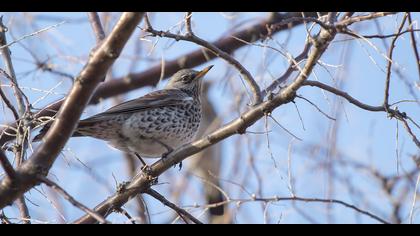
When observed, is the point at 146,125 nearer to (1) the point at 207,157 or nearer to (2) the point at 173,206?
(2) the point at 173,206

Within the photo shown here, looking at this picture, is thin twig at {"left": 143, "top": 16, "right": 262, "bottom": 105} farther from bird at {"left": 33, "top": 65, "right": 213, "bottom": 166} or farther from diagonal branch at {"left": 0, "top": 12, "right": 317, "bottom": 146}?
diagonal branch at {"left": 0, "top": 12, "right": 317, "bottom": 146}

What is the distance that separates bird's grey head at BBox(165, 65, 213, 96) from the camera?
23.7 feet

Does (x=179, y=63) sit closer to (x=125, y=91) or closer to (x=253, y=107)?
(x=125, y=91)

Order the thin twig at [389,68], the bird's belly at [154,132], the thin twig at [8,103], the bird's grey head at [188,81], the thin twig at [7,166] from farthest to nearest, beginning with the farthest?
the bird's grey head at [188,81], the bird's belly at [154,132], the thin twig at [8,103], the thin twig at [389,68], the thin twig at [7,166]

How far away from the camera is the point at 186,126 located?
6215mm

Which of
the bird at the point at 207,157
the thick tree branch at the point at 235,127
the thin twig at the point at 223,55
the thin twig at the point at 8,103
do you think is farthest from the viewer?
the bird at the point at 207,157

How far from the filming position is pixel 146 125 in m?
6.02

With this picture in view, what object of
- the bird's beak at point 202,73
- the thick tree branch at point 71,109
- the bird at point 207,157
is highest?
the bird at point 207,157

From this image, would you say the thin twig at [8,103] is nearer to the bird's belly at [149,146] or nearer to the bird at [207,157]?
the bird's belly at [149,146]

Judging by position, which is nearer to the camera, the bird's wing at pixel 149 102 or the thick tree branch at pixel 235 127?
the thick tree branch at pixel 235 127

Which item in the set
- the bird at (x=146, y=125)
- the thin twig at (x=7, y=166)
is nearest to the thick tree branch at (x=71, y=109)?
the thin twig at (x=7, y=166)

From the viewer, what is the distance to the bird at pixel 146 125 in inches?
229

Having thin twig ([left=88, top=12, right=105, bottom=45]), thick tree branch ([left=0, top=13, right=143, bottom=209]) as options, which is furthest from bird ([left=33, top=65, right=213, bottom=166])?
thick tree branch ([left=0, top=13, right=143, bottom=209])
